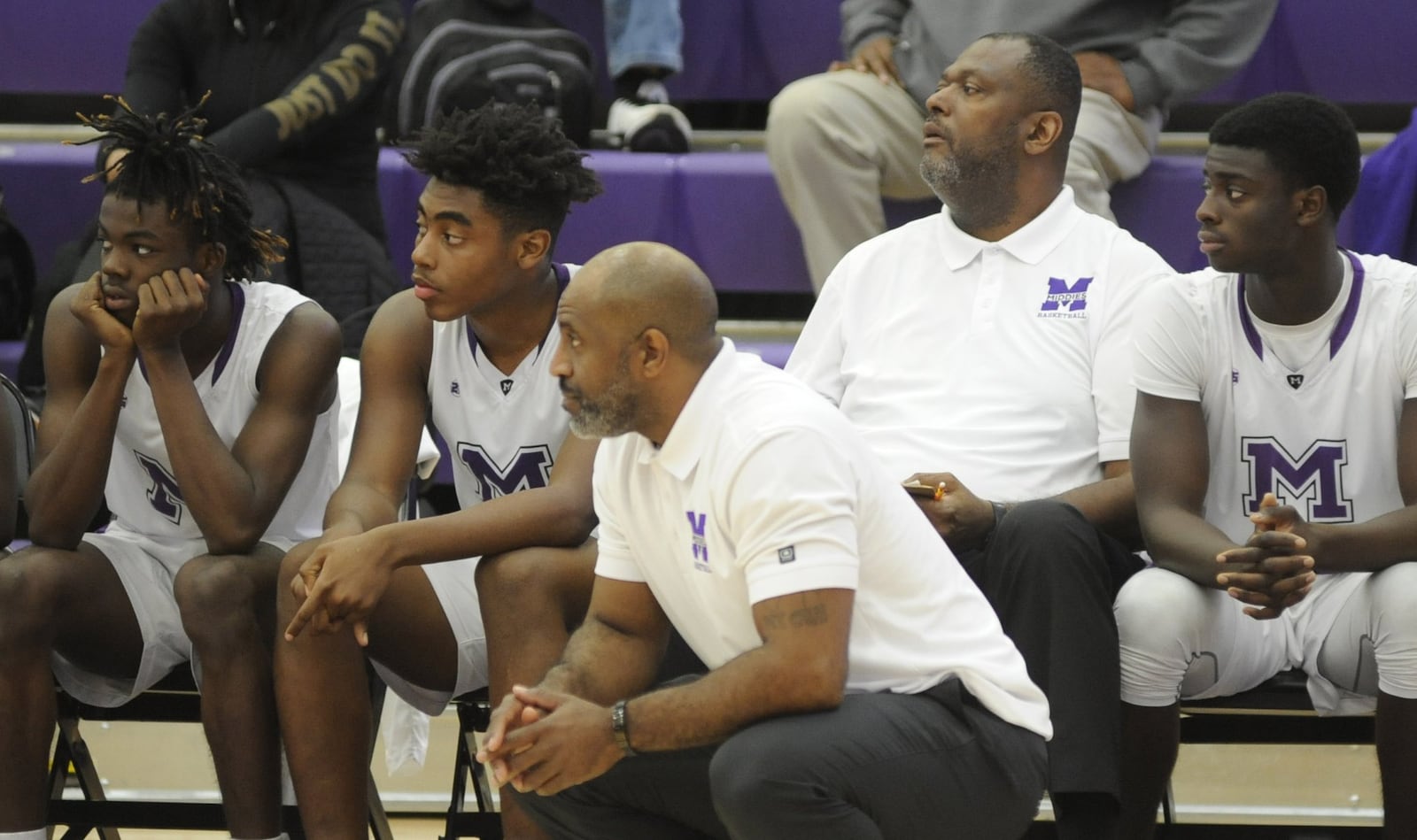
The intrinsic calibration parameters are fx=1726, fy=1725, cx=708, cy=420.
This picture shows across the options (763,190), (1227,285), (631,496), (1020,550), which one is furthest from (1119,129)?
(631,496)

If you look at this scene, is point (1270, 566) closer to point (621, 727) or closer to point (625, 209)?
point (621, 727)

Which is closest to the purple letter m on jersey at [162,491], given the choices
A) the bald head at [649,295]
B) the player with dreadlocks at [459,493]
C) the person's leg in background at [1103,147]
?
the player with dreadlocks at [459,493]

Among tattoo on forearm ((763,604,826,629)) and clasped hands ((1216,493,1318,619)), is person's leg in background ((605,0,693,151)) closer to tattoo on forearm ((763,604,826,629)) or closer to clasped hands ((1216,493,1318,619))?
clasped hands ((1216,493,1318,619))

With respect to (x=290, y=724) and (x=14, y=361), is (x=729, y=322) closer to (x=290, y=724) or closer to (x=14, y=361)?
(x=14, y=361)

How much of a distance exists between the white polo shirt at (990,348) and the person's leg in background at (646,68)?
4.47ft

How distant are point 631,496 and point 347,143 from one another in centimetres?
202

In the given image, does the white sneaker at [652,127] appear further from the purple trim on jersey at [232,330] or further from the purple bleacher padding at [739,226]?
the purple trim on jersey at [232,330]

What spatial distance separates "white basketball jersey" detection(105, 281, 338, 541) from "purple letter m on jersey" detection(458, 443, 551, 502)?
0.99ft

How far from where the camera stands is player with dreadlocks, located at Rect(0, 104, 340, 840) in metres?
2.42

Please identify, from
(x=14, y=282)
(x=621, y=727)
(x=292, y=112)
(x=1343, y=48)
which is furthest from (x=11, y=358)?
(x=1343, y=48)

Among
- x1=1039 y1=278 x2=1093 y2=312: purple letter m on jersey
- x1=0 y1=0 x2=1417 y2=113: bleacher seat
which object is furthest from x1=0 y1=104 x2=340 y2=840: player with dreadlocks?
A: x1=0 y1=0 x2=1417 y2=113: bleacher seat

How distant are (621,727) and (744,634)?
202mm

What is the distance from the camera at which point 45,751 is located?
246 cm

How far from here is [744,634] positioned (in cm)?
203
